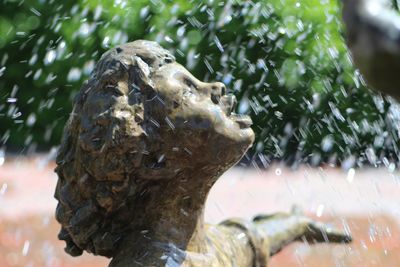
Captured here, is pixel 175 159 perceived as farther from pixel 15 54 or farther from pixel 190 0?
pixel 15 54

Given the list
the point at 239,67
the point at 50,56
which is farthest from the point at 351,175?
the point at 50,56

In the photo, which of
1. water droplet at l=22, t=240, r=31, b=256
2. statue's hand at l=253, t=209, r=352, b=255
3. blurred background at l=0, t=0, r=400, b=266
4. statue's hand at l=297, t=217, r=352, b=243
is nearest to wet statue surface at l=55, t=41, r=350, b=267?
statue's hand at l=253, t=209, r=352, b=255

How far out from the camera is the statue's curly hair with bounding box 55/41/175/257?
Result: 7.78ft

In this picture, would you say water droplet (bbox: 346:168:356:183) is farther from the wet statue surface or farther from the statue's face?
the statue's face

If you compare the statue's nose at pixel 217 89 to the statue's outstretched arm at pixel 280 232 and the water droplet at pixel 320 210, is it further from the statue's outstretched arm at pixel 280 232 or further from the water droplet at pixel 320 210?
the water droplet at pixel 320 210

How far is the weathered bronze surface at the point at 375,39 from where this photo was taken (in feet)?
3.52

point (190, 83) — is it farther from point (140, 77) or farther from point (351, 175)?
point (351, 175)

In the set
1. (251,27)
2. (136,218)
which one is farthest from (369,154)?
(136,218)

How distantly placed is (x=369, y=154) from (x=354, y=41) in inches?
263

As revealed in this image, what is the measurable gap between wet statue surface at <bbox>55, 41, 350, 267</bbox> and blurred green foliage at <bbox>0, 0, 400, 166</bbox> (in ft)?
13.9

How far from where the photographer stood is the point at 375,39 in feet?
3.53

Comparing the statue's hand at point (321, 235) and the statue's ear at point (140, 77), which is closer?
the statue's ear at point (140, 77)

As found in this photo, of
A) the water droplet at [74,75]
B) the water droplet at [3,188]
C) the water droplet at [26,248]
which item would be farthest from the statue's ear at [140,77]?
the water droplet at [74,75]

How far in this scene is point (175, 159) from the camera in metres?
2.46
